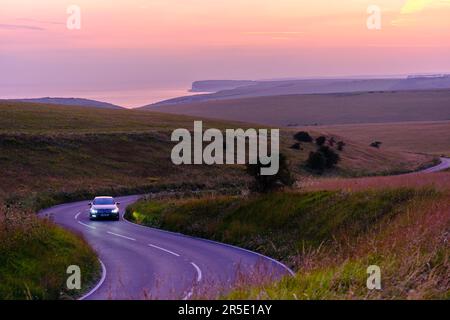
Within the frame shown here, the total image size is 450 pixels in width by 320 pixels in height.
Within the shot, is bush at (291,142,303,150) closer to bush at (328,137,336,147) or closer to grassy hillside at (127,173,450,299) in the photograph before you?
bush at (328,137,336,147)

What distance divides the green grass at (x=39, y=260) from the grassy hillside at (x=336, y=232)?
5.55 m

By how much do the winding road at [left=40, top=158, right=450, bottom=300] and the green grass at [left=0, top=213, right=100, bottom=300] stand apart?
0.64 metres

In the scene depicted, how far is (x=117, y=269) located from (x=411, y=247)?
39.7 feet

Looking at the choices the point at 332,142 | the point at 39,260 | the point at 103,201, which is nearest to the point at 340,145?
the point at 332,142

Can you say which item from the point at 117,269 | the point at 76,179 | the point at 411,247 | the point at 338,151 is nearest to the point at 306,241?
the point at 117,269

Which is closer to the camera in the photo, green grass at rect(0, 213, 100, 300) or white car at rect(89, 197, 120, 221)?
green grass at rect(0, 213, 100, 300)

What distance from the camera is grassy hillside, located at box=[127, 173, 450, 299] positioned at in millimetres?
8984

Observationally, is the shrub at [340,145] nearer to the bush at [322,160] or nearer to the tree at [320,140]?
the tree at [320,140]

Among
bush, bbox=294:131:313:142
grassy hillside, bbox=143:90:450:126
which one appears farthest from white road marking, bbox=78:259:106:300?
grassy hillside, bbox=143:90:450:126

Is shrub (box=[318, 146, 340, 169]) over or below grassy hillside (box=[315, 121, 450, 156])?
over

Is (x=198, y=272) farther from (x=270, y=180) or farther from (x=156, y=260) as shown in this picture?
(x=270, y=180)

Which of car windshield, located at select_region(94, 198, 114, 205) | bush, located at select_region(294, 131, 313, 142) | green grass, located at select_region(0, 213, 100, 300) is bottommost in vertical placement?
bush, located at select_region(294, 131, 313, 142)

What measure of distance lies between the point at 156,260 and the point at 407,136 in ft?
354

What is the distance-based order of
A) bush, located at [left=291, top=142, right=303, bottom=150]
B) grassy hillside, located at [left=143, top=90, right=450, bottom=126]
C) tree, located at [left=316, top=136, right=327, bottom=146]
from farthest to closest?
grassy hillside, located at [left=143, top=90, right=450, bottom=126]
tree, located at [left=316, top=136, right=327, bottom=146]
bush, located at [left=291, top=142, right=303, bottom=150]
